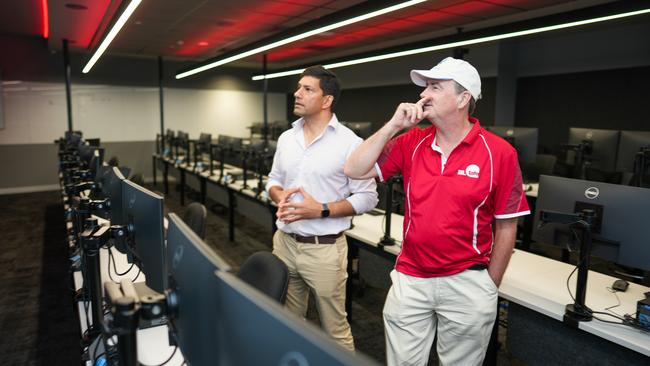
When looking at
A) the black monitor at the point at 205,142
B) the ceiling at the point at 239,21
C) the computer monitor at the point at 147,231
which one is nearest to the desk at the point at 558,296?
the computer monitor at the point at 147,231

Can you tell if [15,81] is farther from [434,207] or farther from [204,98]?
[434,207]

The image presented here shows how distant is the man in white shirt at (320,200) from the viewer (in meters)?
1.97

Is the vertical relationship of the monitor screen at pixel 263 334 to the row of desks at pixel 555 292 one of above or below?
above

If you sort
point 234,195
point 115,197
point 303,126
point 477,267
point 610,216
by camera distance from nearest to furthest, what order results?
point 477,267, point 610,216, point 115,197, point 303,126, point 234,195

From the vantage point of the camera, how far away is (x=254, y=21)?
20.7 ft

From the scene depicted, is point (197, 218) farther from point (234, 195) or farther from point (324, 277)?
point (234, 195)

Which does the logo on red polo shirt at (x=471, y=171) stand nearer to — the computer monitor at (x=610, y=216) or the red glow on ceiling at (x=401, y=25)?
the computer monitor at (x=610, y=216)

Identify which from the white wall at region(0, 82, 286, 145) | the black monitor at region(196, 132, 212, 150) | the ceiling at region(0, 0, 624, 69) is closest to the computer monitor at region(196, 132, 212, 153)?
the black monitor at region(196, 132, 212, 150)

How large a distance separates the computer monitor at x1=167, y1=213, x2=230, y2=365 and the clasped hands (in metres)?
0.83

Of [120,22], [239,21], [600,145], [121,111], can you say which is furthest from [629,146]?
[121,111]

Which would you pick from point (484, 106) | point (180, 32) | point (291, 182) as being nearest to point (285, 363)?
point (291, 182)

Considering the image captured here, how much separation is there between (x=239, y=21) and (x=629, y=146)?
5.11 meters

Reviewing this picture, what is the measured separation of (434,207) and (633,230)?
87 centimetres

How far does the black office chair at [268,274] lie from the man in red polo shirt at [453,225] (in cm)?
44
